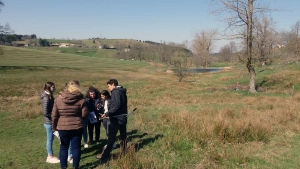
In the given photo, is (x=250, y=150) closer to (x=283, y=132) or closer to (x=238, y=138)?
(x=238, y=138)

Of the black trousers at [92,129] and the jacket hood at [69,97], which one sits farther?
the black trousers at [92,129]

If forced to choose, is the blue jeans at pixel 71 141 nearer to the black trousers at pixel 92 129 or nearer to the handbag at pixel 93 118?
the handbag at pixel 93 118

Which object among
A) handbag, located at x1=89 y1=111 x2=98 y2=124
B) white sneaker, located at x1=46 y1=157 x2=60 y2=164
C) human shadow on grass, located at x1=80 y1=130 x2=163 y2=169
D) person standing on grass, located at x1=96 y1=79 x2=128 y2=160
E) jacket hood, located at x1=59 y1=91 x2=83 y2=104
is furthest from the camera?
handbag, located at x1=89 y1=111 x2=98 y2=124

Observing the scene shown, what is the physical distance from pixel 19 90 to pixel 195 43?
9001 cm

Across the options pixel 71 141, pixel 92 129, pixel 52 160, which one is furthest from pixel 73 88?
pixel 92 129

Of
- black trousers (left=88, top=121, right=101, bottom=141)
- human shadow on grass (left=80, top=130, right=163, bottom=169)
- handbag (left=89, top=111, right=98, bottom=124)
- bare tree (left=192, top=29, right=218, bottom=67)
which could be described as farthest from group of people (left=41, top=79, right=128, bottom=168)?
bare tree (left=192, top=29, right=218, bottom=67)

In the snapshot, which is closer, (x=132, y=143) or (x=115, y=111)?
(x=115, y=111)

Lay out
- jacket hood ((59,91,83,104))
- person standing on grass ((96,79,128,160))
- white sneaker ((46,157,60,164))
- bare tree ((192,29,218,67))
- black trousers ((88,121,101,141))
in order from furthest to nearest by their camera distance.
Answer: bare tree ((192,29,218,67)) → black trousers ((88,121,101,141)) → white sneaker ((46,157,60,164)) → person standing on grass ((96,79,128,160)) → jacket hood ((59,91,83,104))

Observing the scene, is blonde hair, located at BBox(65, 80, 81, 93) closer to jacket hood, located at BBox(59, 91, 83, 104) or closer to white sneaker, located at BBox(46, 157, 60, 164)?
jacket hood, located at BBox(59, 91, 83, 104)

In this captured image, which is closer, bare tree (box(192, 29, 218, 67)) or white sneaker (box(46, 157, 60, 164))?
white sneaker (box(46, 157, 60, 164))

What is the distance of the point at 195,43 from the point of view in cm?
10606

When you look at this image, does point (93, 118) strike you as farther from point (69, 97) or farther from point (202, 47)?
point (202, 47)

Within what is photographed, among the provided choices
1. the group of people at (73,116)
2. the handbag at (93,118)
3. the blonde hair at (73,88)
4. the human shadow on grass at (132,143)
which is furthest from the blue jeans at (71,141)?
the handbag at (93,118)

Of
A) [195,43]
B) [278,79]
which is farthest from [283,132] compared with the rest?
[195,43]
